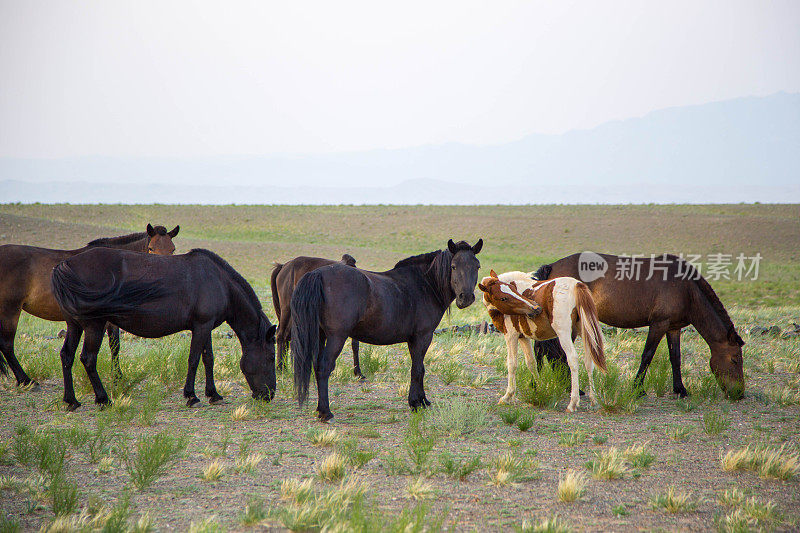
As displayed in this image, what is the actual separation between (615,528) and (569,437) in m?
2.21

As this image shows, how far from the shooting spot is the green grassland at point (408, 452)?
4.70 meters

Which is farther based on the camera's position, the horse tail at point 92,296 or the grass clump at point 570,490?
the horse tail at point 92,296

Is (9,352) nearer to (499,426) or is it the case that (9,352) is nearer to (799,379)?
(499,426)

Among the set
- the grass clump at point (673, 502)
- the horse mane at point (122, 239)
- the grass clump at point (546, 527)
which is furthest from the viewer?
the horse mane at point (122, 239)

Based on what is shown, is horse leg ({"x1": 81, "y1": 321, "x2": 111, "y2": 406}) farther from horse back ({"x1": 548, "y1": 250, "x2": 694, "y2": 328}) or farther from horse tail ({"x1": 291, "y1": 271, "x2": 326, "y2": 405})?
horse back ({"x1": 548, "y1": 250, "x2": 694, "y2": 328})

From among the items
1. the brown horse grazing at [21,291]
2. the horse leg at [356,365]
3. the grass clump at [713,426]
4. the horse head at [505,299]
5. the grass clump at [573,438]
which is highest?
the horse head at [505,299]

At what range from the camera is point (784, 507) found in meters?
4.92

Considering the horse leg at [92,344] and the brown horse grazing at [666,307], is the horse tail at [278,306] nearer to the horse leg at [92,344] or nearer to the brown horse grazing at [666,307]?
the horse leg at [92,344]

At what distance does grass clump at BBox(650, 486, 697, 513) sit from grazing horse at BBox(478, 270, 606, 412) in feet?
9.85

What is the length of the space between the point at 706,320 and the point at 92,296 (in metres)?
Result: 8.05

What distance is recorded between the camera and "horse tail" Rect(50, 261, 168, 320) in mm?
7407

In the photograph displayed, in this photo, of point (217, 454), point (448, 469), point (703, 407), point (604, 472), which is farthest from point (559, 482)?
point (703, 407)

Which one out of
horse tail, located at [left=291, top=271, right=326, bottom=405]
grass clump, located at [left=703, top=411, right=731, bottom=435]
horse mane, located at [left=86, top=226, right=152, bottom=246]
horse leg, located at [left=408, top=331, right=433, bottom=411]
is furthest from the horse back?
horse mane, located at [left=86, top=226, right=152, bottom=246]

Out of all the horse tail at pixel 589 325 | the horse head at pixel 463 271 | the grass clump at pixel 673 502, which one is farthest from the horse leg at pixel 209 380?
the grass clump at pixel 673 502
